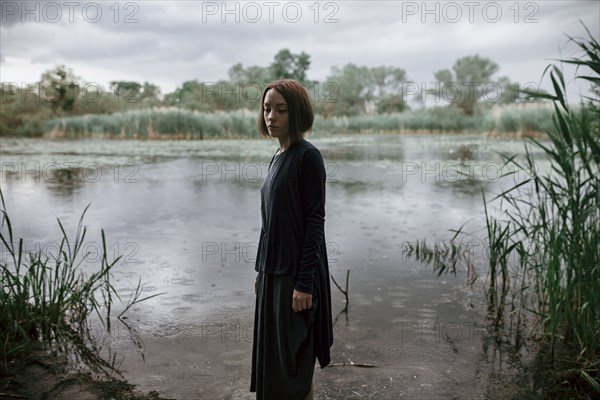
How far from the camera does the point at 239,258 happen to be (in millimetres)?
3979

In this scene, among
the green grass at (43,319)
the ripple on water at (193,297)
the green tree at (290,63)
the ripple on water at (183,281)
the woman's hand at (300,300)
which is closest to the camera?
the woman's hand at (300,300)

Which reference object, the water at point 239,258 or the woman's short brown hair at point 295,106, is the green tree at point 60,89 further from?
the woman's short brown hair at point 295,106

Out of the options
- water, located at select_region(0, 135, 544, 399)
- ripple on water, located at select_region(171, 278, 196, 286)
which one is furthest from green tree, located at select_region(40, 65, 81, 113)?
ripple on water, located at select_region(171, 278, 196, 286)

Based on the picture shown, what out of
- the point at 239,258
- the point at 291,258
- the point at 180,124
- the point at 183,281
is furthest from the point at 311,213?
the point at 180,124

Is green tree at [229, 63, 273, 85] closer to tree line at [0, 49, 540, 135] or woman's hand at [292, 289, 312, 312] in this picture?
tree line at [0, 49, 540, 135]

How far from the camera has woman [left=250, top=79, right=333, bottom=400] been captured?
1.52 meters

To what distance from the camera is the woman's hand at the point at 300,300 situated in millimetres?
1508

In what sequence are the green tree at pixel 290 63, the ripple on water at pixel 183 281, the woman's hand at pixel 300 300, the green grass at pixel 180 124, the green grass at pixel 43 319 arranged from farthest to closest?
1. the green tree at pixel 290 63
2. the green grass at pixel 180 124
3. the ripple on water at pixel 183 281
4. the green grass at pixel 43 319
5. the woman's hand at pixel 300 300

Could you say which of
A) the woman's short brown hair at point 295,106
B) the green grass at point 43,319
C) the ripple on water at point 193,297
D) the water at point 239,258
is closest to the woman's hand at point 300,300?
the woman's short brown hair at point 295,106

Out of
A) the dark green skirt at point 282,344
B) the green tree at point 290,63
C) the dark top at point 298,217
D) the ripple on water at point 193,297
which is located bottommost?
the ripple on water at point 193,297

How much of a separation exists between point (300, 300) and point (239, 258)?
2518mm

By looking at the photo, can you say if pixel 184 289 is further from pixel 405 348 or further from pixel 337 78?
pixel 337 78

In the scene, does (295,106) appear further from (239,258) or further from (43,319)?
(239,258)

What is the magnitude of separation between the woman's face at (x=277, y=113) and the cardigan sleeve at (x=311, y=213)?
0.41ft
